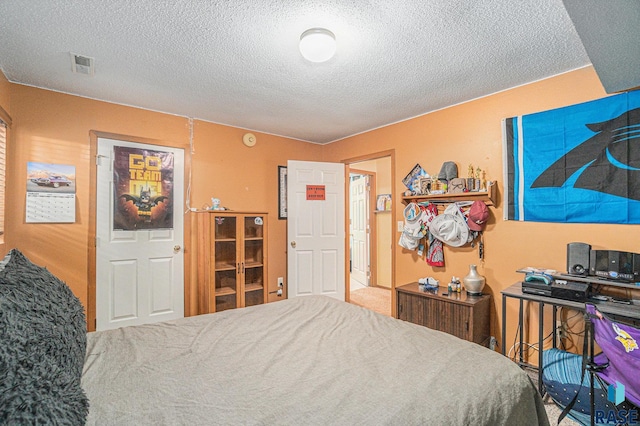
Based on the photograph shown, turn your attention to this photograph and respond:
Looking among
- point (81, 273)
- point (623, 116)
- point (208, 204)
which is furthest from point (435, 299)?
point (81, 273)

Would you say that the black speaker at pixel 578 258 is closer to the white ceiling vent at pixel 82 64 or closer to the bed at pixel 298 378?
the bed at pixel 298 378

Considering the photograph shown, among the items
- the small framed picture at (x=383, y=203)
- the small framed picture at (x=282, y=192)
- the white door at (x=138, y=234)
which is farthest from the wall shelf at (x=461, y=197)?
the white door at (x=138, y=234)

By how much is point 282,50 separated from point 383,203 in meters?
3.84

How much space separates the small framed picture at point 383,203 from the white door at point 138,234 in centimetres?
342

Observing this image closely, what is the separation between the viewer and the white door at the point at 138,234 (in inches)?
121

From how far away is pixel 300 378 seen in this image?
3.90 ft

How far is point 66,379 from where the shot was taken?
80cm

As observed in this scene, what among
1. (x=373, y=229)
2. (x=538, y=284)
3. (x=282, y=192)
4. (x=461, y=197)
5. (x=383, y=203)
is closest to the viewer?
(x=538, y=284)

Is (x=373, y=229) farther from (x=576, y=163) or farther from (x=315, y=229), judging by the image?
(x=576, y=163)

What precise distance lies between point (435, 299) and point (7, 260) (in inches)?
115

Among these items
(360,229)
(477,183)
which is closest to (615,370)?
(477,183)

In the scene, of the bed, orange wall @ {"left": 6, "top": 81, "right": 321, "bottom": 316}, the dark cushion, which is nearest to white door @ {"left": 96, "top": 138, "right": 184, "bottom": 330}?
orange wall @ {"left": 6, "top": 81, "right": 321, "bottom": 316}

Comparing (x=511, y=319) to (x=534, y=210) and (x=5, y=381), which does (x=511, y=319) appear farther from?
(x=5, y=381)

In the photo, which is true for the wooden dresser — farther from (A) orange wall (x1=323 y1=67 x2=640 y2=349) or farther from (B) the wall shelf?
(B) the wall shelf
